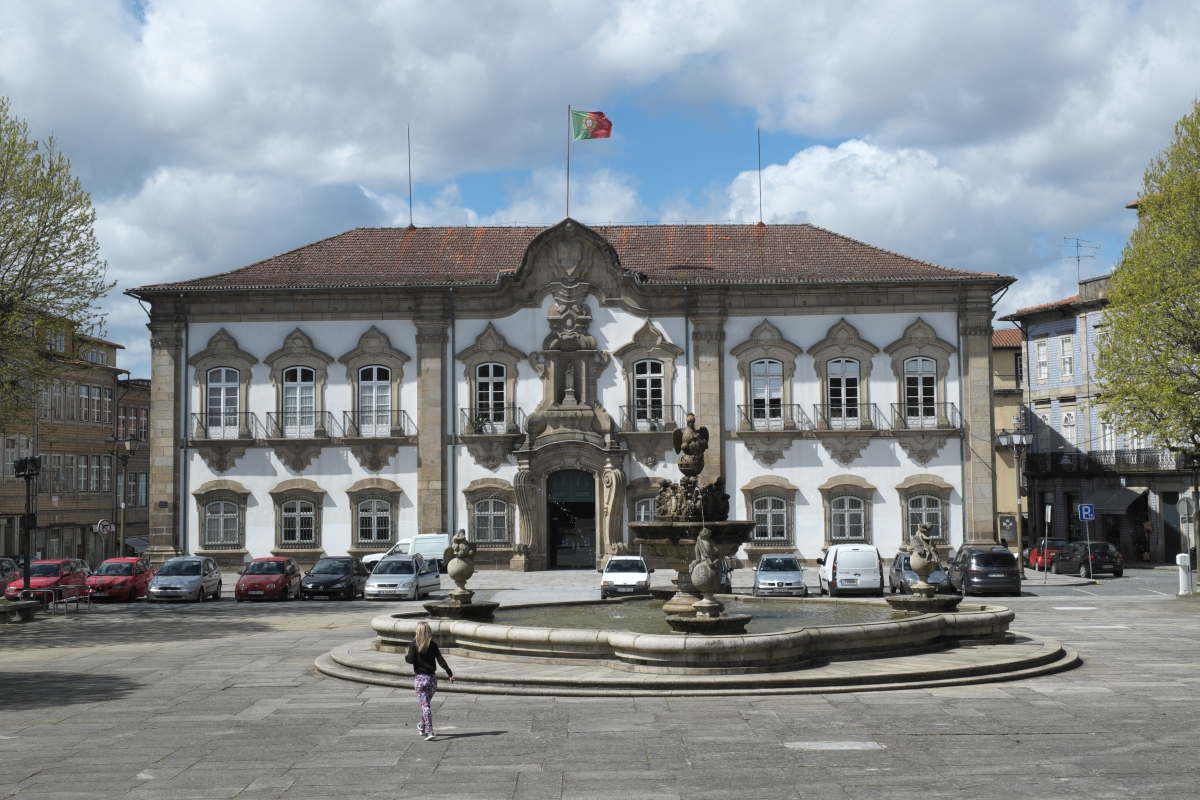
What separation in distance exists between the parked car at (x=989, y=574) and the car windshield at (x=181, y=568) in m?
21.2

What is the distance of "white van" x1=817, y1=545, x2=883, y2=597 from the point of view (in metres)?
35.2

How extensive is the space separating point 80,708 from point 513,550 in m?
29.2

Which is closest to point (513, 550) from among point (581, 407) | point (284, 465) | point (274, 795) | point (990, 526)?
point (581, 407)

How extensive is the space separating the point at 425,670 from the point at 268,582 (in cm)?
2324

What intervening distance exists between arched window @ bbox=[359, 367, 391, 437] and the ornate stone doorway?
244 inches

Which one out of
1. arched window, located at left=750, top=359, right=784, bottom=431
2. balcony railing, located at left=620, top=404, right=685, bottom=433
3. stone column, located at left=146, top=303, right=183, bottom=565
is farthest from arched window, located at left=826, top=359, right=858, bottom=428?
stone column, located at left=146, top=303, right=183, bottom=565

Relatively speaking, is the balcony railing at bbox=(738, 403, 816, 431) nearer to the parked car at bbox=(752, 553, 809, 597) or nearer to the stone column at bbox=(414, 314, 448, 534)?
the parked car at bbox=(752, 553, 809, 597)

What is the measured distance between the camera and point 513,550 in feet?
148

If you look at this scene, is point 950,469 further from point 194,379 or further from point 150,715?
point 150,715

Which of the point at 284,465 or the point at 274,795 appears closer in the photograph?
the point at 274,795

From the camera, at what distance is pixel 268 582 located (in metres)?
35.9

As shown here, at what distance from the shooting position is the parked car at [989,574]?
3541 cm

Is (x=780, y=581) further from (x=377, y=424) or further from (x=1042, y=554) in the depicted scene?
(x=1042, y=554)

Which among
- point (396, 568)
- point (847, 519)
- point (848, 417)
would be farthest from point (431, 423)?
point (847, 519)
